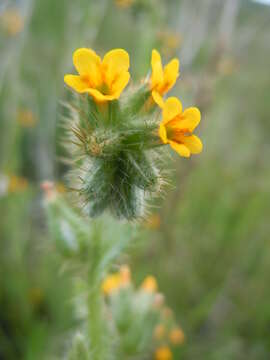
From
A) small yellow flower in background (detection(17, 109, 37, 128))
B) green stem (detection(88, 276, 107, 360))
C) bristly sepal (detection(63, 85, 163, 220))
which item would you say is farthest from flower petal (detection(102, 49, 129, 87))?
small yellow flower in background (detection(17, 109, 37, 128))

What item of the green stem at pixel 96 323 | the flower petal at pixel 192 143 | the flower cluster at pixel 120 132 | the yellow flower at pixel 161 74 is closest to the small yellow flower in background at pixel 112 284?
the green stem at pixel 96 323

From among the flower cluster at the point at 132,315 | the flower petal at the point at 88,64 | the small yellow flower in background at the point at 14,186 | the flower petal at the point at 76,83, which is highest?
the flower petal at the point at 88,64

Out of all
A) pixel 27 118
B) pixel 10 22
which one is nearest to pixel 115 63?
pixel 27 118

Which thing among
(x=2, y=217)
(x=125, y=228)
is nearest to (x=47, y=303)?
(x=2, y=217)

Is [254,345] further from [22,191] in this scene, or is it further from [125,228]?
[22,191]

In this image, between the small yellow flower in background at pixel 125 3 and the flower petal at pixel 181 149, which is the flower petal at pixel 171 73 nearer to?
the flower petal at pixel 181 149

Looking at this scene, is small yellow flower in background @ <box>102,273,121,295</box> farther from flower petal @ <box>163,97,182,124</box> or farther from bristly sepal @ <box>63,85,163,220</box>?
flower petal @ <box>163,97,182,124</box>

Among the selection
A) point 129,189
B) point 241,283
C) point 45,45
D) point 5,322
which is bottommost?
point 5,322
